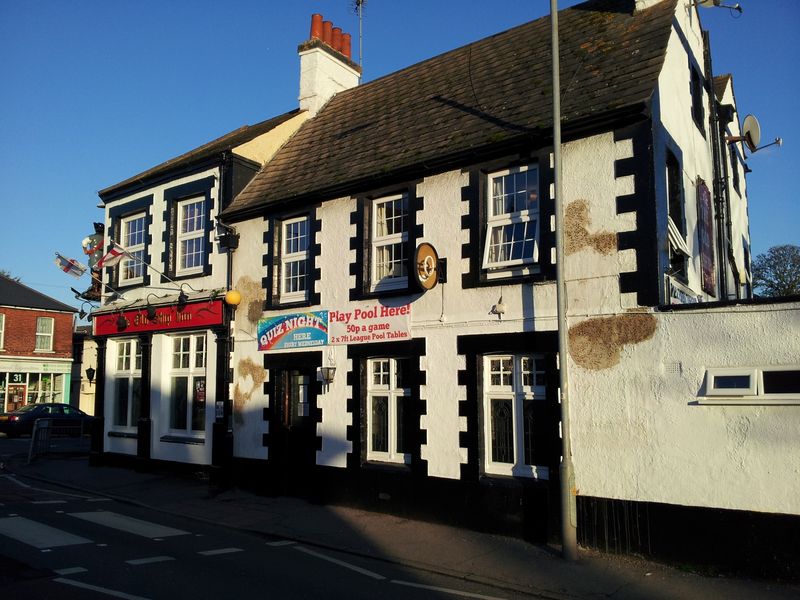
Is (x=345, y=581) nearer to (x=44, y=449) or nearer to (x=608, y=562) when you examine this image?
(x=608, y=562)

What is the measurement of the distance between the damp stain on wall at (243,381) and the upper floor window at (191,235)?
9.90 feet

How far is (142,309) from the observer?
1748cm

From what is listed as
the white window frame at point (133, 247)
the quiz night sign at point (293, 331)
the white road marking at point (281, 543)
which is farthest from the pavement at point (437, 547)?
the white window frame at point (133, 247)

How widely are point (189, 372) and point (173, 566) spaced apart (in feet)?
28.0

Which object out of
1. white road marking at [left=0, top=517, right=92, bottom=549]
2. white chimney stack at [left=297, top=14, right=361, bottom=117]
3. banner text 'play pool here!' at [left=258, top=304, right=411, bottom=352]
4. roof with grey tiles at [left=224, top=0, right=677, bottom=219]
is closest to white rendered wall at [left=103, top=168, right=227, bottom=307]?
roof with grey tiles at [left=224, top=0, right=677, bottom=219]

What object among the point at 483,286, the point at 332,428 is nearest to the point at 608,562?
the point at 483,286

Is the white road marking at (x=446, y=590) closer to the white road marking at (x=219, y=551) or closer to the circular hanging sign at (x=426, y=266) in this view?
the white road marking at (x=219, y=551)

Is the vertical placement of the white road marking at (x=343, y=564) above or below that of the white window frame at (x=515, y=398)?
below

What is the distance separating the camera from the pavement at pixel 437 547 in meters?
7.85

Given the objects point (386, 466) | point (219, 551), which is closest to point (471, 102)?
point (386, 466)

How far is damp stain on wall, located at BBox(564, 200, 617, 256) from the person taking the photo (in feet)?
32.2

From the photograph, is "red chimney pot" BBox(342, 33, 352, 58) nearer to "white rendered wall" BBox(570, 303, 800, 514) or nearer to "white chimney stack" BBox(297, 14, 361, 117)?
"white chimney stack" BBox(297, 14, 361, 117)

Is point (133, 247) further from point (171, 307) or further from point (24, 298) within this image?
point (24, 298)

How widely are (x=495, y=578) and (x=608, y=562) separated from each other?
165cm
